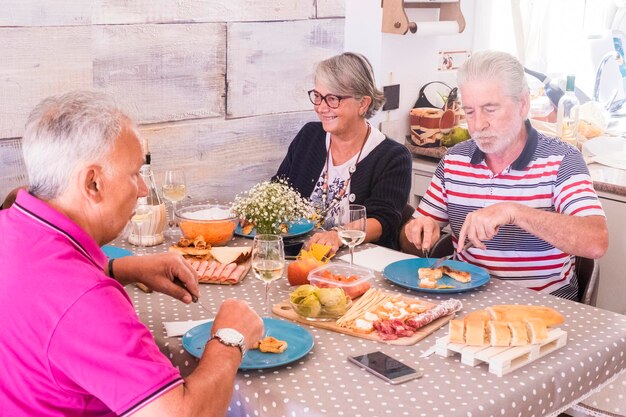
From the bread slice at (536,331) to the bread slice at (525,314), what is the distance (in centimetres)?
4

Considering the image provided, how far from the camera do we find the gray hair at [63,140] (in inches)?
53.9

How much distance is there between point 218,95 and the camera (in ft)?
10.5

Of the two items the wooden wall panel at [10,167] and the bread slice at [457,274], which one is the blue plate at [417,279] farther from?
the wooden wall panel at [10,167]

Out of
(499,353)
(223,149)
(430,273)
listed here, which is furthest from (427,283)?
(223,149)

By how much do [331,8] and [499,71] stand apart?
127cm

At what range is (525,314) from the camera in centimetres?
180

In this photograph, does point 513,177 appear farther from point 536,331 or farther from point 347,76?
point 536,331

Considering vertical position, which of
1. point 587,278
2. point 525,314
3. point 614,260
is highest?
point 525,314

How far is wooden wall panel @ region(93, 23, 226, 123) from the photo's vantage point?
2875 millimetres

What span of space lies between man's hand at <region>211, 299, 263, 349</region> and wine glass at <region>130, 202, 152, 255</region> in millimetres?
819

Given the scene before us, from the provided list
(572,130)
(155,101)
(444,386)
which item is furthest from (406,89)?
(444,386)

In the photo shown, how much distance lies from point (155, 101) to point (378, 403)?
5.98ft

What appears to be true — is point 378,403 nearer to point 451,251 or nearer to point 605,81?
point 451,251

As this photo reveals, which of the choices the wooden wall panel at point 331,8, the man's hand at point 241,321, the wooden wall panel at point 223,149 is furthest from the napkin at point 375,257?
the wooden wall panel at point 331,8
